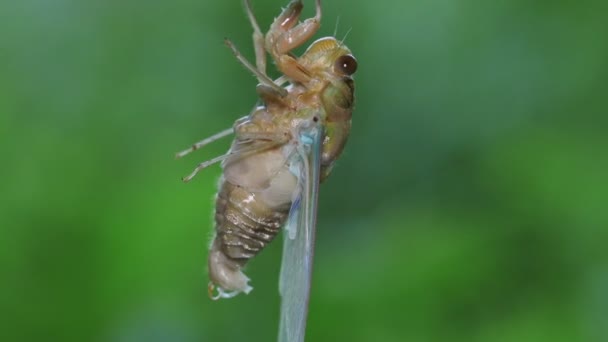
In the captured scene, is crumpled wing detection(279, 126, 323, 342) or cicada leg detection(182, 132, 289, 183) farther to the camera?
cicada leg detection(182, 132, 289, 183)

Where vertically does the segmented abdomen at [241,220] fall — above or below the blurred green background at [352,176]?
below

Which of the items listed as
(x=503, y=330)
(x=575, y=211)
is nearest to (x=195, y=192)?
(x=503, y=330)

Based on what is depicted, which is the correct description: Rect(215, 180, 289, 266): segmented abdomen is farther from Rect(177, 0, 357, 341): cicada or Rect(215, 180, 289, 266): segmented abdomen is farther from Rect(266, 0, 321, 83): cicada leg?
Rect(266, 0, 321, 83): cicada leg

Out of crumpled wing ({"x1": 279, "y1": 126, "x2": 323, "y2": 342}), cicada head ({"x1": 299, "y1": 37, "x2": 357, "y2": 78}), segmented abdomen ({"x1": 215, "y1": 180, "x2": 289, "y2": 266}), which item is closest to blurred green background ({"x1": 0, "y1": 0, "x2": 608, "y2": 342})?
segmented abdomen ({"x1": 215, "y1": 180, "x2": 289, "y2": 266})

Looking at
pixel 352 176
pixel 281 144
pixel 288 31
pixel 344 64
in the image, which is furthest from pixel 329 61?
pixel 352 176

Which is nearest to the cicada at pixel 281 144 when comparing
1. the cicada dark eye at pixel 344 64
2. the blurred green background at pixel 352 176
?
the cicada dark eye at pixel 344 64

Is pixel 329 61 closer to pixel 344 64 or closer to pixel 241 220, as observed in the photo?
pixel 344 64

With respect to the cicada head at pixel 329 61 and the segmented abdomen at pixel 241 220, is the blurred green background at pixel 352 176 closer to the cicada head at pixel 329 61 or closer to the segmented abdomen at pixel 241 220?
the segmented abdomen at pixel 241 220
